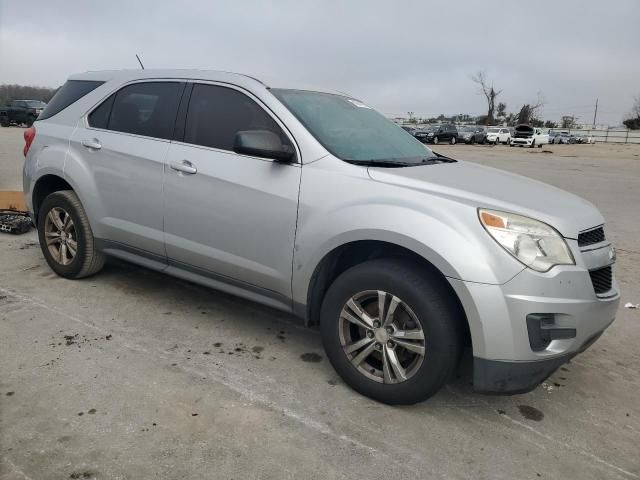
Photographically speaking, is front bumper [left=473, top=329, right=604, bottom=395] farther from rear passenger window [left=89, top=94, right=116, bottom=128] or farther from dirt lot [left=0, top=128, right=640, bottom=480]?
rear passenger window [left=89, top=94, right=116, bottom=128]

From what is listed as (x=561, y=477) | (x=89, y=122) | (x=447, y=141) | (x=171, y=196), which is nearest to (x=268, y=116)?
(x=171, y=196)

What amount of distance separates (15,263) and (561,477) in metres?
4.75

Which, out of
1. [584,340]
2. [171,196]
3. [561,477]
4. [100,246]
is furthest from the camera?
[100,246]

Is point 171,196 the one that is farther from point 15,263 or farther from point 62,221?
point 15,263

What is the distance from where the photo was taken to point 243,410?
2.71m

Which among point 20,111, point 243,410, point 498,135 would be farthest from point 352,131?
point 498,135

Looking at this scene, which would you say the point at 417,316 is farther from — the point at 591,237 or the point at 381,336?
the point at 591,237

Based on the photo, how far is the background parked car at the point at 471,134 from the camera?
41031 millimetres

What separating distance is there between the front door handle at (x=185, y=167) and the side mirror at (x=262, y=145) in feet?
1.69

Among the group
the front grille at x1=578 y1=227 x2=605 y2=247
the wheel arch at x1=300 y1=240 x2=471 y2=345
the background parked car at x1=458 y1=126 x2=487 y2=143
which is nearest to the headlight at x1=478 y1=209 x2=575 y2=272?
the front grille at x1=578 y1=227 x2=605 y2=247

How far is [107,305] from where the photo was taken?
13.1 feet

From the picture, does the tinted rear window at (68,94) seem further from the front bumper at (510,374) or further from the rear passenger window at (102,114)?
the front bumper at (510,374)

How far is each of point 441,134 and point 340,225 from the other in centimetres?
3801

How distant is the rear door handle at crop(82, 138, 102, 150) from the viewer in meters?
3.96
